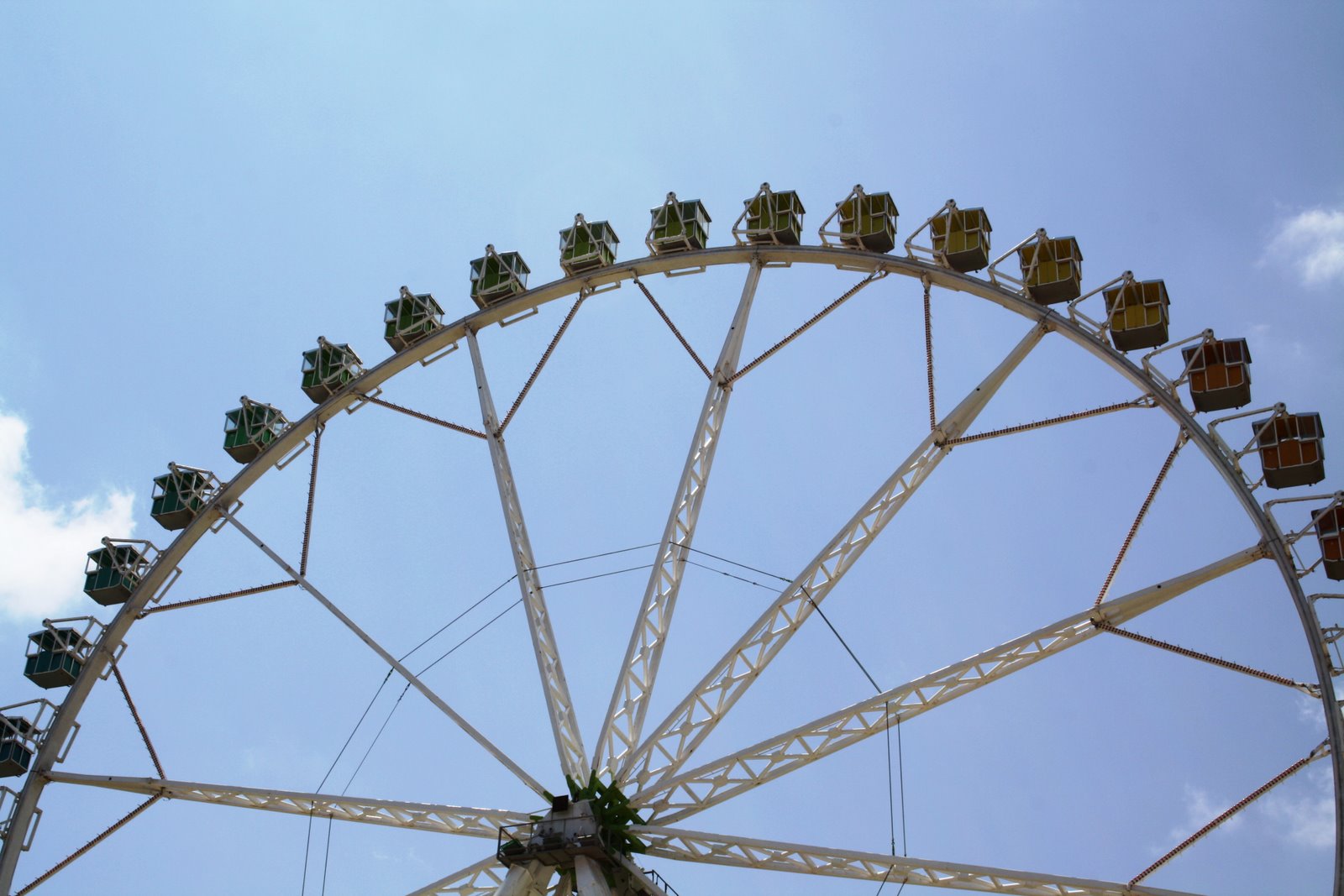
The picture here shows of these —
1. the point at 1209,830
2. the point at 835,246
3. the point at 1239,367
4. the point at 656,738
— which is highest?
the point at 835,246

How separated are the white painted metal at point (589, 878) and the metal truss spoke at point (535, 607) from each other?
61.8 inches

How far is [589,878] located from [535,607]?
5398 millimetres

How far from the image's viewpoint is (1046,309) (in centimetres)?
2812

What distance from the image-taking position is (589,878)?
26469 millimetres

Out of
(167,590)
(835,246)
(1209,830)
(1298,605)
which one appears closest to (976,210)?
(835,246)

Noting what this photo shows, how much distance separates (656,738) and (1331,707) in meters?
10.9

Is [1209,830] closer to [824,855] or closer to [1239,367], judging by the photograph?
[824,855]

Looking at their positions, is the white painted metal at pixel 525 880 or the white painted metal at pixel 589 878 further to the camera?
the white painted metal at pixel 525 880

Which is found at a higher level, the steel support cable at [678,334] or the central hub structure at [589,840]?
the steel support cable at [678,334]

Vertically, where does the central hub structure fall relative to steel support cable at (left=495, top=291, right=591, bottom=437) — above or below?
below

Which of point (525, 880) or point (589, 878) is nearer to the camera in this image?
point (589, 878)

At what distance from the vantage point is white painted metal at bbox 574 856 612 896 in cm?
2623

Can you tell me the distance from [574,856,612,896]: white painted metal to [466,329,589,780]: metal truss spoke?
61.8 inches

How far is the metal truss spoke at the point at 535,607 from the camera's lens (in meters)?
28.2
